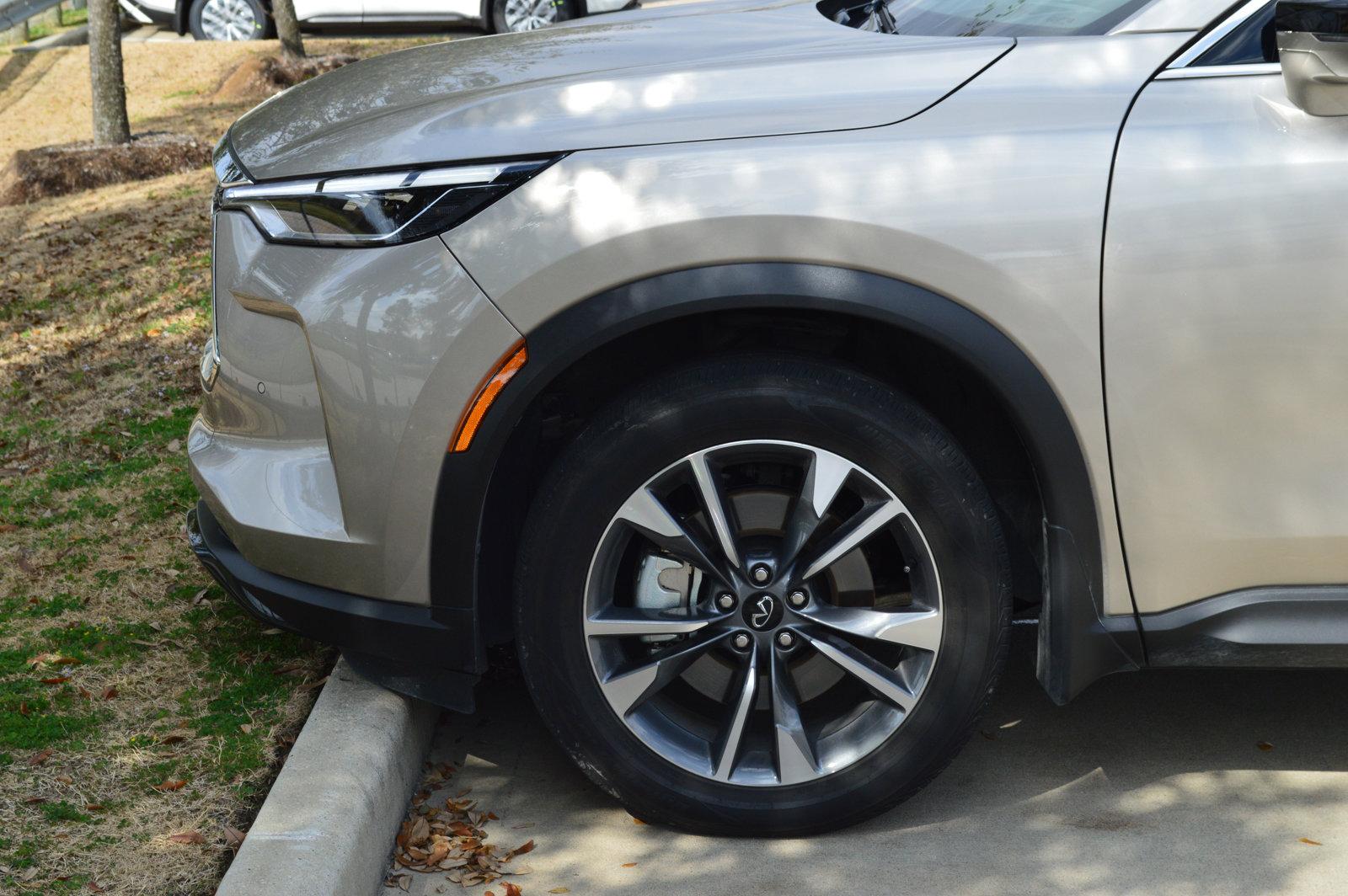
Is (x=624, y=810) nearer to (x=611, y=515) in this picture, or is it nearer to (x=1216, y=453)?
(x=611, y=515)

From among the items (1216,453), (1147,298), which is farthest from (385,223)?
(1216,453)

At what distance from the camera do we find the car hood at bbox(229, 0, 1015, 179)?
2553 mm

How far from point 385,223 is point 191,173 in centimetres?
628

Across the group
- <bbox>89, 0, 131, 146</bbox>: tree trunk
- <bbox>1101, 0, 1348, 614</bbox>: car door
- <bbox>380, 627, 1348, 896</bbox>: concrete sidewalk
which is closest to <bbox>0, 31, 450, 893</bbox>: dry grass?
<bbox>380, 627, 1348, 896</bbox>: concrete sidewalk

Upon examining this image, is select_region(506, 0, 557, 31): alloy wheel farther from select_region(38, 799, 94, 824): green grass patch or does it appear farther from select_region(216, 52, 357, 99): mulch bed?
select_region(38, 799, 94, 824): green grass patch

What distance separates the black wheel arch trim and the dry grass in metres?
0.73

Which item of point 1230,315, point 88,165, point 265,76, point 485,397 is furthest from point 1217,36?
point 265,76

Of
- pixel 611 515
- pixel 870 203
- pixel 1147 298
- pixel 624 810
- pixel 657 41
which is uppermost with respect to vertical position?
pixel 657 41

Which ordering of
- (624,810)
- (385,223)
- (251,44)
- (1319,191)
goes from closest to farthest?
1. (1319,191)
2. (385,223)
3. (624,810)
4. (251,44)

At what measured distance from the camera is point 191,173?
8273mm

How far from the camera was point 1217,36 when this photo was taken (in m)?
2.52

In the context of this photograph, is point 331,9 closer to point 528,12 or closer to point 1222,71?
point 528,12

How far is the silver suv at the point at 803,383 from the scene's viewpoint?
246cm

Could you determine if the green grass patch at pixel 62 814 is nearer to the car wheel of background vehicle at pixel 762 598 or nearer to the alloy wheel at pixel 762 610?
the car wheel of background vehicle at pixel 762 598
